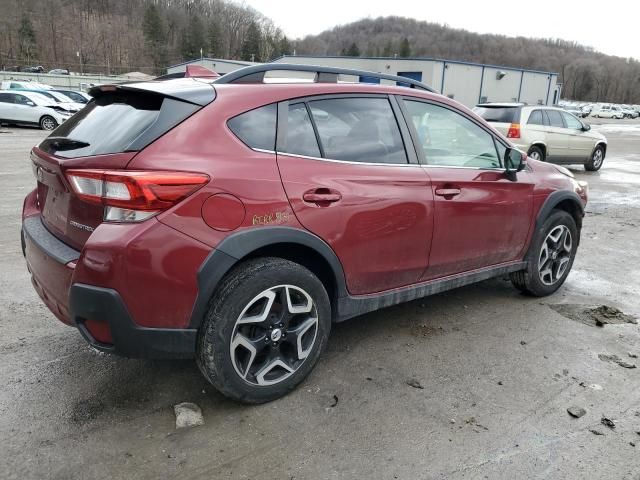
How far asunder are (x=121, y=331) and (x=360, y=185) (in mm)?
1484

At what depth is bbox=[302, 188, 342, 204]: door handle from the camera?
2.79 meters

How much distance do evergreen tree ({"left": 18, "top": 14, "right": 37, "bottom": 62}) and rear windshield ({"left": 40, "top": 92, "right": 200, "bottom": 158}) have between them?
363 ft

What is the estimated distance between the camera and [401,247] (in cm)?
327

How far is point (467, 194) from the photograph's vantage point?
11.8 feet

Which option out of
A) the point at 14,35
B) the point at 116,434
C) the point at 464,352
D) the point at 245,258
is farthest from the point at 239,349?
the point at 14,35

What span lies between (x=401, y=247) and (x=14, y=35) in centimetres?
11654

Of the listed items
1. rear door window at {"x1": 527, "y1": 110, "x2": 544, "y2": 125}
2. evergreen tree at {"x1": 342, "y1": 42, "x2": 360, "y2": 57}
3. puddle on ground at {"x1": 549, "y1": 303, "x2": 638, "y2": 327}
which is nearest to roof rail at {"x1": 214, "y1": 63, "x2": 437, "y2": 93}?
puddle on ground at {"x1": 549, "y1": 303, "x2": 638, "y2": 327}

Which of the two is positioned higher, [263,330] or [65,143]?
[65,143]

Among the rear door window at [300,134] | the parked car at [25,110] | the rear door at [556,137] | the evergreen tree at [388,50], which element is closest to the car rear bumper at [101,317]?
the rear door window at [300,134]

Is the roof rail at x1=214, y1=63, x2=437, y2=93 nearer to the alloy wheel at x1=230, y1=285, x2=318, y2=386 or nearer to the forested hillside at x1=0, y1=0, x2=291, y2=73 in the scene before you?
the alloy wheel at x1=230, y1=285, x2=318, y2=386

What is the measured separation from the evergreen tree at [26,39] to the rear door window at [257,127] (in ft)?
365

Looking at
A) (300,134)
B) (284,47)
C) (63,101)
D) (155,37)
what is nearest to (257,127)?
(300,134)

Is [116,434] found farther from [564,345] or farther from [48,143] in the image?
[564,345]

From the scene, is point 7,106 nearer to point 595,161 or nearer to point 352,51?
point 595,161
